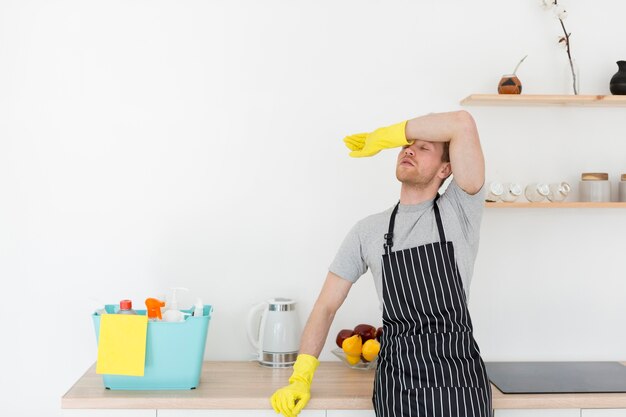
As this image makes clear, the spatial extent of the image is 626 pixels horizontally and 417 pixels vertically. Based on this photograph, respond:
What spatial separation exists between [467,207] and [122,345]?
1036 mm

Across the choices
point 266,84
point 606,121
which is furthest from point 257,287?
point 606,121

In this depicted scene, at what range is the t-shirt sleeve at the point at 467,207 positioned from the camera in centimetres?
193

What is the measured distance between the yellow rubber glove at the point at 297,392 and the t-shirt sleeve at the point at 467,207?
0.57 m

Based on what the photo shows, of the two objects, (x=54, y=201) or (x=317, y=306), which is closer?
(x=317, y=306)

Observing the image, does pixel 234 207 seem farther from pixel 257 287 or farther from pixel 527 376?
pixel 527 376

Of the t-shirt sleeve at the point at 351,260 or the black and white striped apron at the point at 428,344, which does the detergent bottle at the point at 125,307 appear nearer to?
the t-shirt sleeve at the point at 351,260

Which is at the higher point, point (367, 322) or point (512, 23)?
point (512, 23)

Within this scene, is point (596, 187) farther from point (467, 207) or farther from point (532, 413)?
point (532, 413)

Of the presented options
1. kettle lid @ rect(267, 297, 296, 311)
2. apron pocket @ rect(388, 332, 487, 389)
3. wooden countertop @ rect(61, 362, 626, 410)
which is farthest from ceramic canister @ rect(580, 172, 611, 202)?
kettle lid @ rect(267, 297, 296, 311)

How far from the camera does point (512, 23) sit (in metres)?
2.50

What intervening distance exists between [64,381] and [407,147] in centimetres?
141

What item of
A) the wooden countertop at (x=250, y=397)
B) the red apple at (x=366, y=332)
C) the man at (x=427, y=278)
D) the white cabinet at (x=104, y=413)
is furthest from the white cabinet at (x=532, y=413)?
the white cabinet at (x=104, y=413)

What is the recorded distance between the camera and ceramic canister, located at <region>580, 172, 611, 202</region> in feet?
7.85

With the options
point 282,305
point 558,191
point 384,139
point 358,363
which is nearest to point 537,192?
point 558,191
